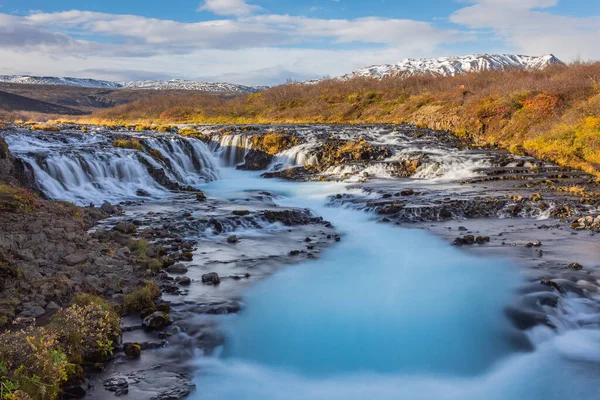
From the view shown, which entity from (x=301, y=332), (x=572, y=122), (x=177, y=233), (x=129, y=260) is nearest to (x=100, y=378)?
(x=301, y=332)

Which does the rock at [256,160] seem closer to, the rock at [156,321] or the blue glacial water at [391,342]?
the blue glacial water at [391,342]

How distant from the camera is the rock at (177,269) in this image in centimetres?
1140

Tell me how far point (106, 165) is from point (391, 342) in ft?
56.7

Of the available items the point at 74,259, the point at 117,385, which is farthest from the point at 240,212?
the point at 117,385

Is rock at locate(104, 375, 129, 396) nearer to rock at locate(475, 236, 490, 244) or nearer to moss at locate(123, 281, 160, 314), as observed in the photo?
moss at locate(123, 281, 160, 314)

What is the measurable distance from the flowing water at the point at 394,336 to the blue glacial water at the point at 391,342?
20 millimetres

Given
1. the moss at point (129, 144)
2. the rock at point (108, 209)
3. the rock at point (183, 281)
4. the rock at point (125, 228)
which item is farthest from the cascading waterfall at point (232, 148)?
the rock at point (183, 281)

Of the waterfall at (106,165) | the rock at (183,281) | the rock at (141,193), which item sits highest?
the waterfall at (106,165)

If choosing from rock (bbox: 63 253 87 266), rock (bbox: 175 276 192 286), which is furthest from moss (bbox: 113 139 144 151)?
rock (bbox: 175 276 192 286)

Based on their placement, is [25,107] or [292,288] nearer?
[292,288]

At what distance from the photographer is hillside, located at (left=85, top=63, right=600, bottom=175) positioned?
2741 centimetres

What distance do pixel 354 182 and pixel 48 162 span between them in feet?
45.2

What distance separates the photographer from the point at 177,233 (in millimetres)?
14562

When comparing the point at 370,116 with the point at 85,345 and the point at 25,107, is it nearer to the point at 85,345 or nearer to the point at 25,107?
the point at 85,345
